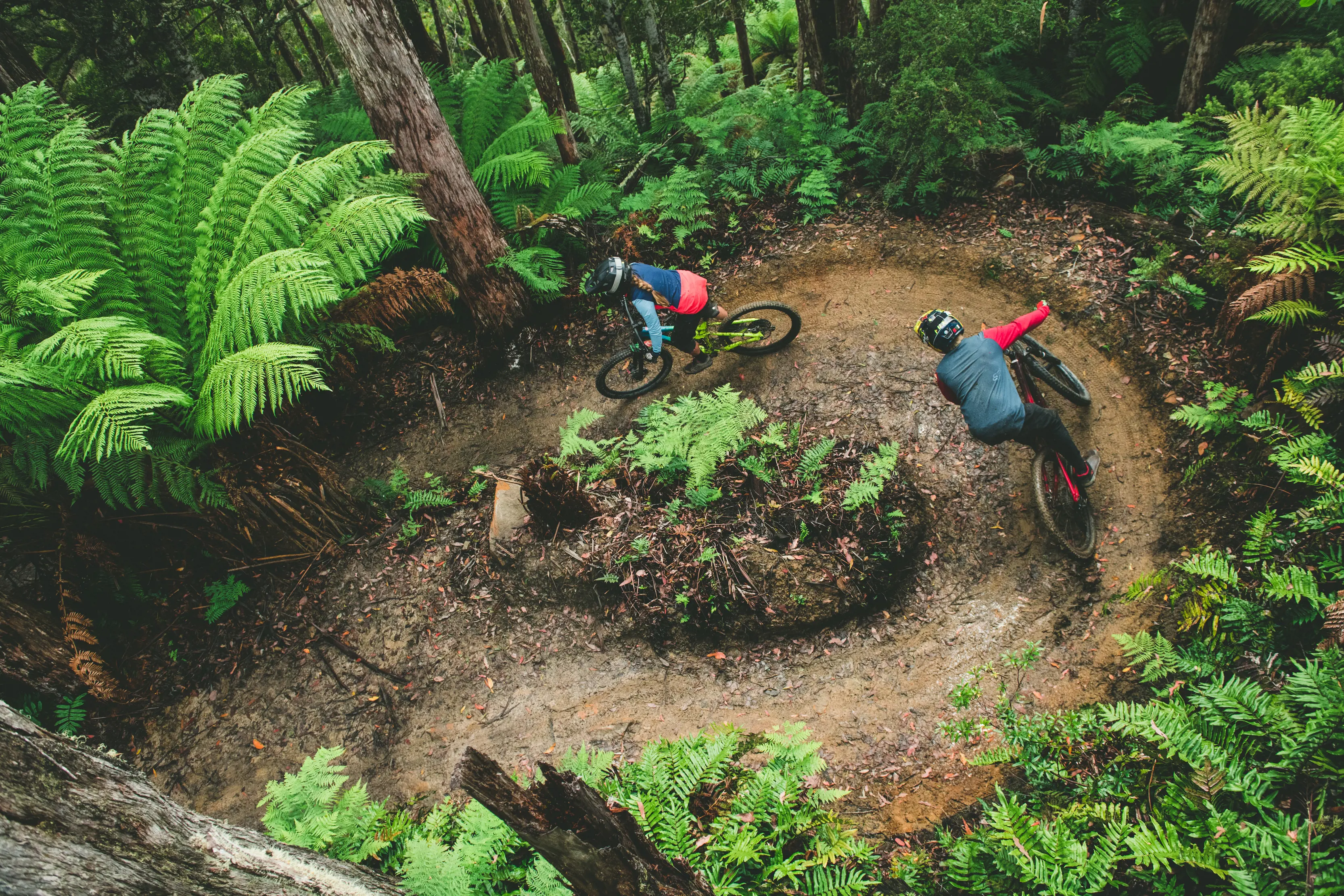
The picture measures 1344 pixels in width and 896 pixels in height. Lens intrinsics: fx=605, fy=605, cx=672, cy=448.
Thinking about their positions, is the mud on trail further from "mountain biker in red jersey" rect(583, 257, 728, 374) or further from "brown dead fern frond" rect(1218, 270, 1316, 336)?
"mountain biker in red jersey" rect(583, 257, 728, 374)

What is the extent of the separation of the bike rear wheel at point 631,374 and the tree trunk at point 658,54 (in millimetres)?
5001

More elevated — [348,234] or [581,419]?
[348,234]

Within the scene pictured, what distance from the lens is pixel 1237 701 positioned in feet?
9.95

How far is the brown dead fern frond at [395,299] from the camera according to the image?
240 inches

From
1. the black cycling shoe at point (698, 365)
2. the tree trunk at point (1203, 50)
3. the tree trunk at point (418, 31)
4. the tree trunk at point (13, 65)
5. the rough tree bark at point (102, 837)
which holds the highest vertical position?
the tree trunk at point (13, 65)

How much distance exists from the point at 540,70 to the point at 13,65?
242 inches

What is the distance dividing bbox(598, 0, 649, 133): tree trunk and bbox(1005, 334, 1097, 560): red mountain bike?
6972 millimetres

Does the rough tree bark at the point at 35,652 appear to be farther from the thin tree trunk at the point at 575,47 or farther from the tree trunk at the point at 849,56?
the thin tree trunk at the point at 575,47

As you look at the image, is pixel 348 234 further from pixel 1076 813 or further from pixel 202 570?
pixel 1076 813

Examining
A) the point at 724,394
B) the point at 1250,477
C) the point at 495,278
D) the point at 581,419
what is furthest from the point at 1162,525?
the point at 495,278

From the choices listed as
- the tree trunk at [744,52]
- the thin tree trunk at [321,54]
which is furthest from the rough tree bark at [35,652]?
the thin tree trunk at [321,54]

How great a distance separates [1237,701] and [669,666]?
370 centimetres

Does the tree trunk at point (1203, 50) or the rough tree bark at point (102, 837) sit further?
the tree trunk at point (1203, 50)

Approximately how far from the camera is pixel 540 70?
7852 mm
